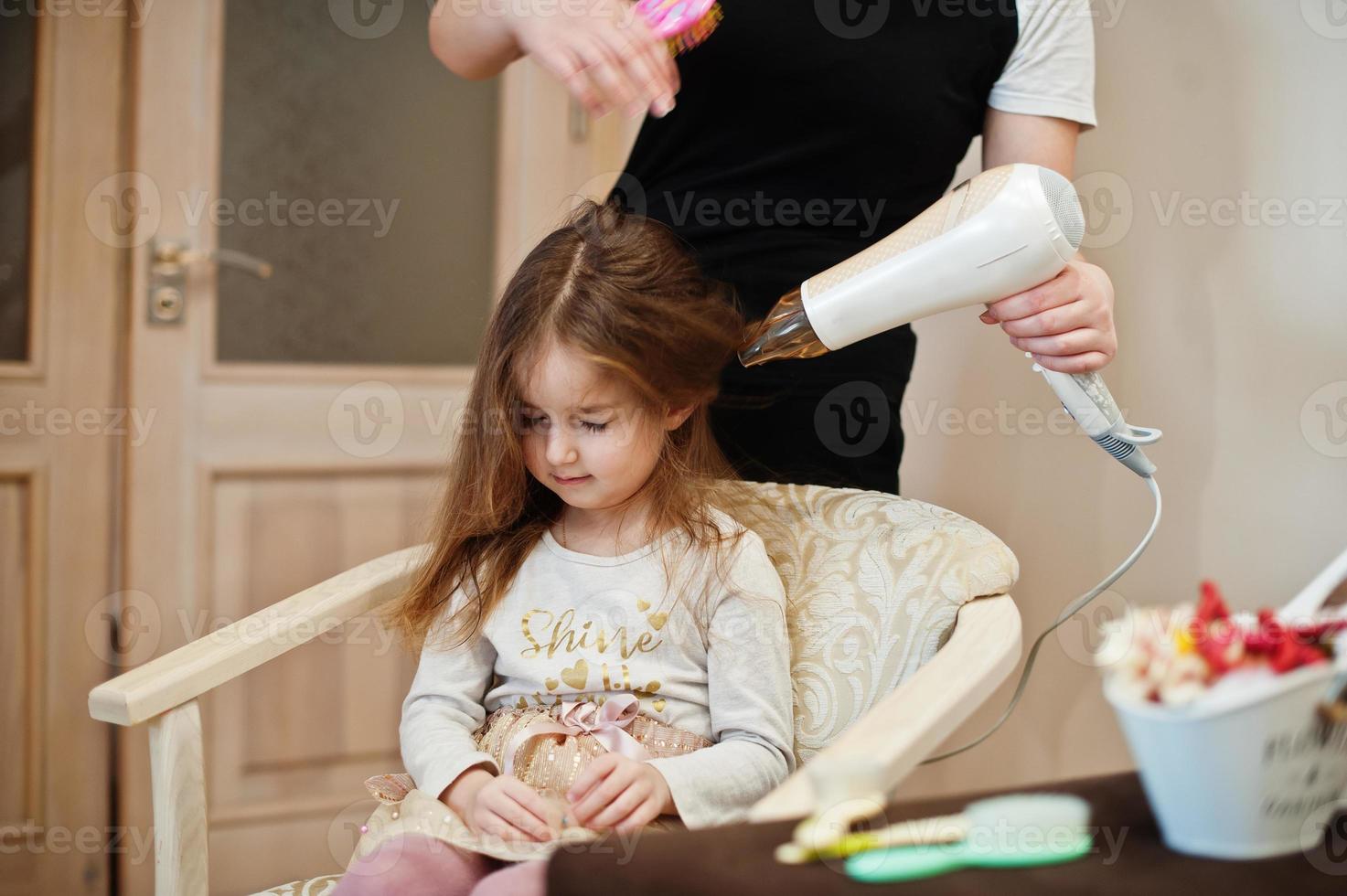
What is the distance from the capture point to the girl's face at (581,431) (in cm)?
89

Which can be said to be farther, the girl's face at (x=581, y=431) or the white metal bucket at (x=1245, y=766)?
the girl's face at (x=581, y=431)

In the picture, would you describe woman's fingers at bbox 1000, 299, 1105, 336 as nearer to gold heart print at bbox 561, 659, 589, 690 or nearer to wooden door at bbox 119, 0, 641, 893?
gold heart print at bbox 561, 659, 589, 690

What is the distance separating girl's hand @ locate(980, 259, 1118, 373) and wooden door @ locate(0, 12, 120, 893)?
4.68ft

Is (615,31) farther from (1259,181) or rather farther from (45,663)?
(45,663)

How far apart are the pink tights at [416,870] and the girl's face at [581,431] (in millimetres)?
289

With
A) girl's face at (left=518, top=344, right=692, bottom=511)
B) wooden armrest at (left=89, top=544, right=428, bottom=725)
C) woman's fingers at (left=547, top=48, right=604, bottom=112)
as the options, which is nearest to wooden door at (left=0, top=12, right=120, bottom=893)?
wooden armrest at (left=89, top=544, right=428, bottom=725)

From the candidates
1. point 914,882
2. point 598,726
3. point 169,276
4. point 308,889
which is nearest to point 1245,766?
point 914,882

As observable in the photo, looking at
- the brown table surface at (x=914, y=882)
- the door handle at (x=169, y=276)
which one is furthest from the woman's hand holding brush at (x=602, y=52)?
the door handle at (x=169, y=276)

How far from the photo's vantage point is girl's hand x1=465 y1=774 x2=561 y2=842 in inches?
30.8

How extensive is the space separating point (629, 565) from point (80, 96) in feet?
4.18

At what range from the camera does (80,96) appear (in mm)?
1654

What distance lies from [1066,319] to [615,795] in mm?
471

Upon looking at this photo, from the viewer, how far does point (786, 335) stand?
87 centimetres

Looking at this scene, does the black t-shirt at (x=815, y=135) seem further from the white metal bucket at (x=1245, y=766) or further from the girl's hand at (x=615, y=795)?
the white metal bucket at (x=1245, y=766)
